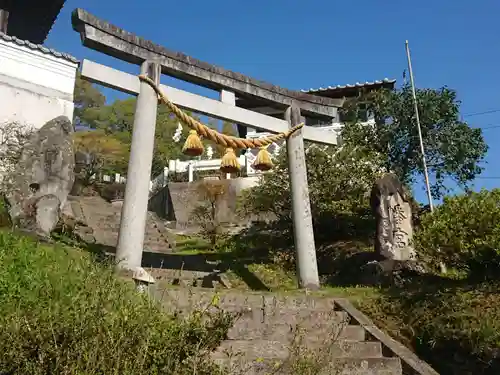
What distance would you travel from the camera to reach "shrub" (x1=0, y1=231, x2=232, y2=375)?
315 centimetres

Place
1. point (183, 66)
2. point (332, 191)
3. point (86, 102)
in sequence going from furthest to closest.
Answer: point (86, 102) → point (332, 191) → point (183, 66)

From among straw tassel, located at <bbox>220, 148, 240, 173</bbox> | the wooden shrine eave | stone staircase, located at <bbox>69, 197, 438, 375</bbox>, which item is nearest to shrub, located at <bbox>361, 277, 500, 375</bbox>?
stone staircase, located at <bbox>69, 197, 438, 375</bbox>

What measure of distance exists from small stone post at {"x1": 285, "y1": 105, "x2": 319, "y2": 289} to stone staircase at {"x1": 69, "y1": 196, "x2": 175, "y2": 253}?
6.12m

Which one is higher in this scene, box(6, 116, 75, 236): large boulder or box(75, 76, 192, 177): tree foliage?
box(75, 76, 192, 177): tree foliage

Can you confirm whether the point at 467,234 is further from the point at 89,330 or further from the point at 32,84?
the point at 32,84

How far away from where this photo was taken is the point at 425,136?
1717 cm

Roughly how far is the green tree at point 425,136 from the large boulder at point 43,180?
35.3 ft

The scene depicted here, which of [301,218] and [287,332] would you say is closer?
[287,332]

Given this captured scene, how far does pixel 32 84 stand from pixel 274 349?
1117 centimetres

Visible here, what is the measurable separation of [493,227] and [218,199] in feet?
51.3

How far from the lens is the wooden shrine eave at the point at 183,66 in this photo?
8.13 metres

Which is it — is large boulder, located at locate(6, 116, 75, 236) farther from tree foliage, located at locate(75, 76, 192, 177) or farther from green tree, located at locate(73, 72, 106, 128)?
green tree, located at locate(73, 72, 106, 128)

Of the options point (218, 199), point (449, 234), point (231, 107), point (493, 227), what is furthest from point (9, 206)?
point (218, 199)

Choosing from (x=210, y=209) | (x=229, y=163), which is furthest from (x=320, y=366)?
(x=210, y=209)
